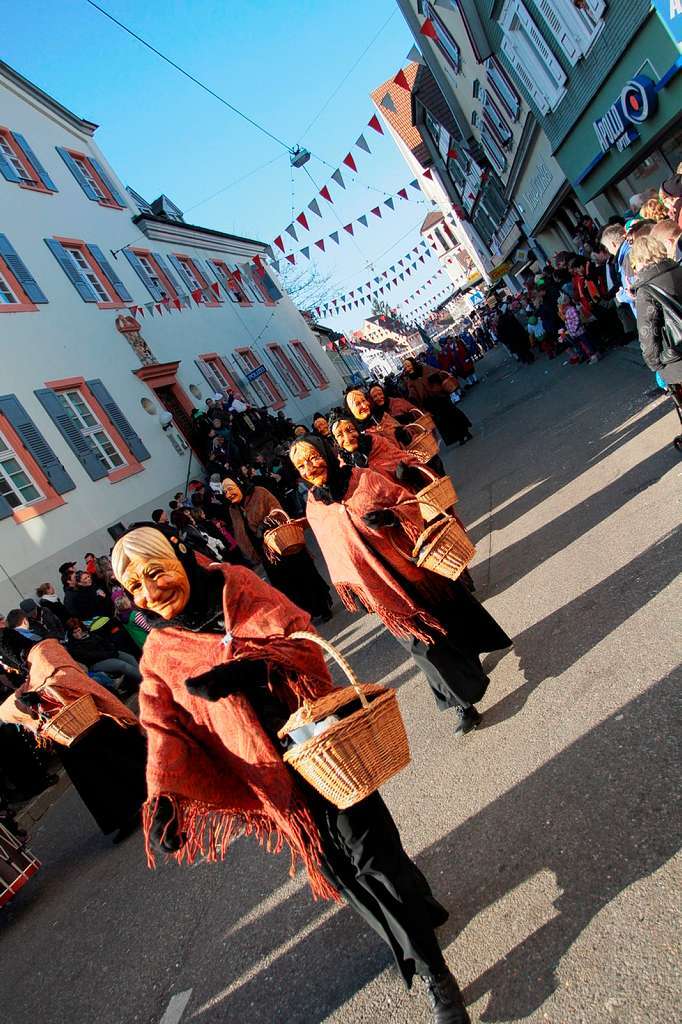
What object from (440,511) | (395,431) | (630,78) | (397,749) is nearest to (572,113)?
(630,78)

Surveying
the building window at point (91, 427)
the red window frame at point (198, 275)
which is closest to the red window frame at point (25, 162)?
the building window at point (91, 427)

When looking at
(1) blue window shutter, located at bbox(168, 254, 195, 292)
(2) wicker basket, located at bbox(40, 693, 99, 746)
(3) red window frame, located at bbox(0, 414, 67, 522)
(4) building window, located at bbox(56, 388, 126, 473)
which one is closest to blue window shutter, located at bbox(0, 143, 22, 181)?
(4) building window, located at bbox(56, 388, 126, 473)

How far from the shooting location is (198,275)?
2752 centimetres

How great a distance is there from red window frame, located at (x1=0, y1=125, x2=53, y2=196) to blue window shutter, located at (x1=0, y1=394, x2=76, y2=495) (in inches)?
291

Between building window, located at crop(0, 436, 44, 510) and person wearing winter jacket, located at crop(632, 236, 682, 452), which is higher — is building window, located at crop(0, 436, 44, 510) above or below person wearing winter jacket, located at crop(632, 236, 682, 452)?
above

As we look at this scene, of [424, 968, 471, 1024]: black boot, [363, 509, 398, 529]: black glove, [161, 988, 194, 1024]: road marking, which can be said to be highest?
[363, 509, 398, 529]: black glove

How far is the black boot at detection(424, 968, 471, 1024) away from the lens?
2.48 meters

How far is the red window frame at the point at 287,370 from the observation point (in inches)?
1229

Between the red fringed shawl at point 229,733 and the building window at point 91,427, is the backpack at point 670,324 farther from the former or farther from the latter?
the building window at point 91,427

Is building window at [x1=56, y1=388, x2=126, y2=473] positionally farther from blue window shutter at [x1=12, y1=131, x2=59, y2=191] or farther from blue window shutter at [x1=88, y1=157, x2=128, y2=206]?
blue window shutter at [x1=88, y1=157, x2=128, y2=206]

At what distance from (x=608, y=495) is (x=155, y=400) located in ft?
51.5

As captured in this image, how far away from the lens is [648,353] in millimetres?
5004

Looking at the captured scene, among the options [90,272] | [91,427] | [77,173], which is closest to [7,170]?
[90,272]

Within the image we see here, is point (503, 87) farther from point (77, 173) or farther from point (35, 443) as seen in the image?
point (35, 443)
